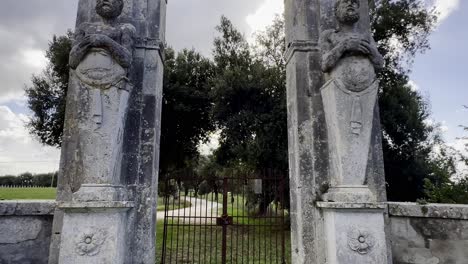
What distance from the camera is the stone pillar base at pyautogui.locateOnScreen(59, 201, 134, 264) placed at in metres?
2.57

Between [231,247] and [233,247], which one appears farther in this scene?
[233,247]

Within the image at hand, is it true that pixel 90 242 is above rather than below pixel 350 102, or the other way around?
below

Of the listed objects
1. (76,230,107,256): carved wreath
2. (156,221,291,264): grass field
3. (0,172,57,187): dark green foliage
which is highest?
(0,172,57,187): dark green foliage

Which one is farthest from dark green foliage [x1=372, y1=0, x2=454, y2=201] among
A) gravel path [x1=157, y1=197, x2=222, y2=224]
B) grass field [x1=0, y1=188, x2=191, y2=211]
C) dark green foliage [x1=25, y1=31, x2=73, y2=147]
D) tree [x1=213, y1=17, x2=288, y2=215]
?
dark green foliage [x1=25, y1=31, x2=73, y2=147]

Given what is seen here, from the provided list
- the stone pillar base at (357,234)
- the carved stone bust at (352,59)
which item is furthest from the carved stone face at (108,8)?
the stone pillar base at (357,234)

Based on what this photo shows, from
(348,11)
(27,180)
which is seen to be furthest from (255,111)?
(27,180)

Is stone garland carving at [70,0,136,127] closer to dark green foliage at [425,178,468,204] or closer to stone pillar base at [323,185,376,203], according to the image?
stone pillar base at [323,185,376,203]

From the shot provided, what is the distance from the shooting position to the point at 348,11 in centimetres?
319

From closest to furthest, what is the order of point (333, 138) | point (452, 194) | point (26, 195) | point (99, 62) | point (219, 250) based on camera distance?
point (99, 62), point (333, 138), point (452, 194), point (219, 250), point (26, 195)

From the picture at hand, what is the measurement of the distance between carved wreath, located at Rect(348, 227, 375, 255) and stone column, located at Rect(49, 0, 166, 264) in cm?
195

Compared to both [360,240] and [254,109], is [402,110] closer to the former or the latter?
[254,109]

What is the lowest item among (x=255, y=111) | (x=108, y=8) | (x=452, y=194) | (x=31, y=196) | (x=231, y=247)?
(x=231, y=247)

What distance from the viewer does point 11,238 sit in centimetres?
315

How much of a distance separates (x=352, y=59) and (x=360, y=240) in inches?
69.9
